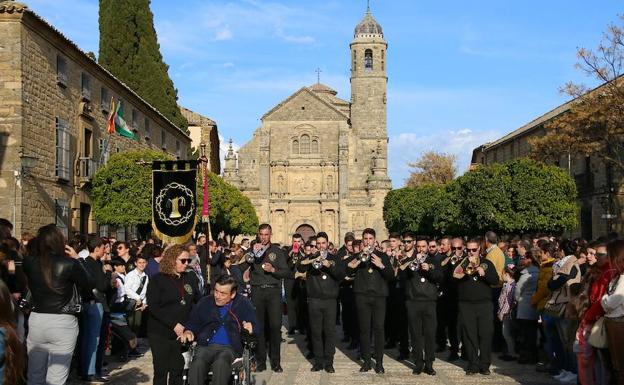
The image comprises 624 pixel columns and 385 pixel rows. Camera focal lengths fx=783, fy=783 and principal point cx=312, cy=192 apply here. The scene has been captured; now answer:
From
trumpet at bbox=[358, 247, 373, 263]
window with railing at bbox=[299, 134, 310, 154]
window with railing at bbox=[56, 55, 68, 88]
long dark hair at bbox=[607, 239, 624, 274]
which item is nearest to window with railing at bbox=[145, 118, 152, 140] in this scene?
window with railing at bbox=[56, 55, 68, 88]

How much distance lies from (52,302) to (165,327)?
1098 millimetres

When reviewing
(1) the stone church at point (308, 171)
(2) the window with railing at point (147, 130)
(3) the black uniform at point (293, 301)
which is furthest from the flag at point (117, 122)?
(1) the stone church at point (308, 171)

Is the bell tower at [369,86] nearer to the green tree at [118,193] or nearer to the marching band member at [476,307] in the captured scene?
the green tree at [118,193]

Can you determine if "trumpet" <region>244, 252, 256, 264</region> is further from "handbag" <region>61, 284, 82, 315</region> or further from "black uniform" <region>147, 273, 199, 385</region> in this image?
"handbag" <region>61, 284, 82, 315</region>

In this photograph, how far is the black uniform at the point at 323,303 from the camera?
1084cm

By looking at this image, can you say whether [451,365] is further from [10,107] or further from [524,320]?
[10,107]

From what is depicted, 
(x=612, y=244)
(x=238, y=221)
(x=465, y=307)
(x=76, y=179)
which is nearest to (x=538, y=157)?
(x=238, y=221)

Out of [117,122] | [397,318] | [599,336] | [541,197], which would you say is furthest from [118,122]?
[599,336]

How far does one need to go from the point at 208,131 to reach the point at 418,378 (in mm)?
48114

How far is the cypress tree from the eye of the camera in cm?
3716

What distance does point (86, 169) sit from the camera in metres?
24.1

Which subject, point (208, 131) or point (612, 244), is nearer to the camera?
point (612, 244)

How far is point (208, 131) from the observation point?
5697 cm

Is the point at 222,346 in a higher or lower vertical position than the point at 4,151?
lower
